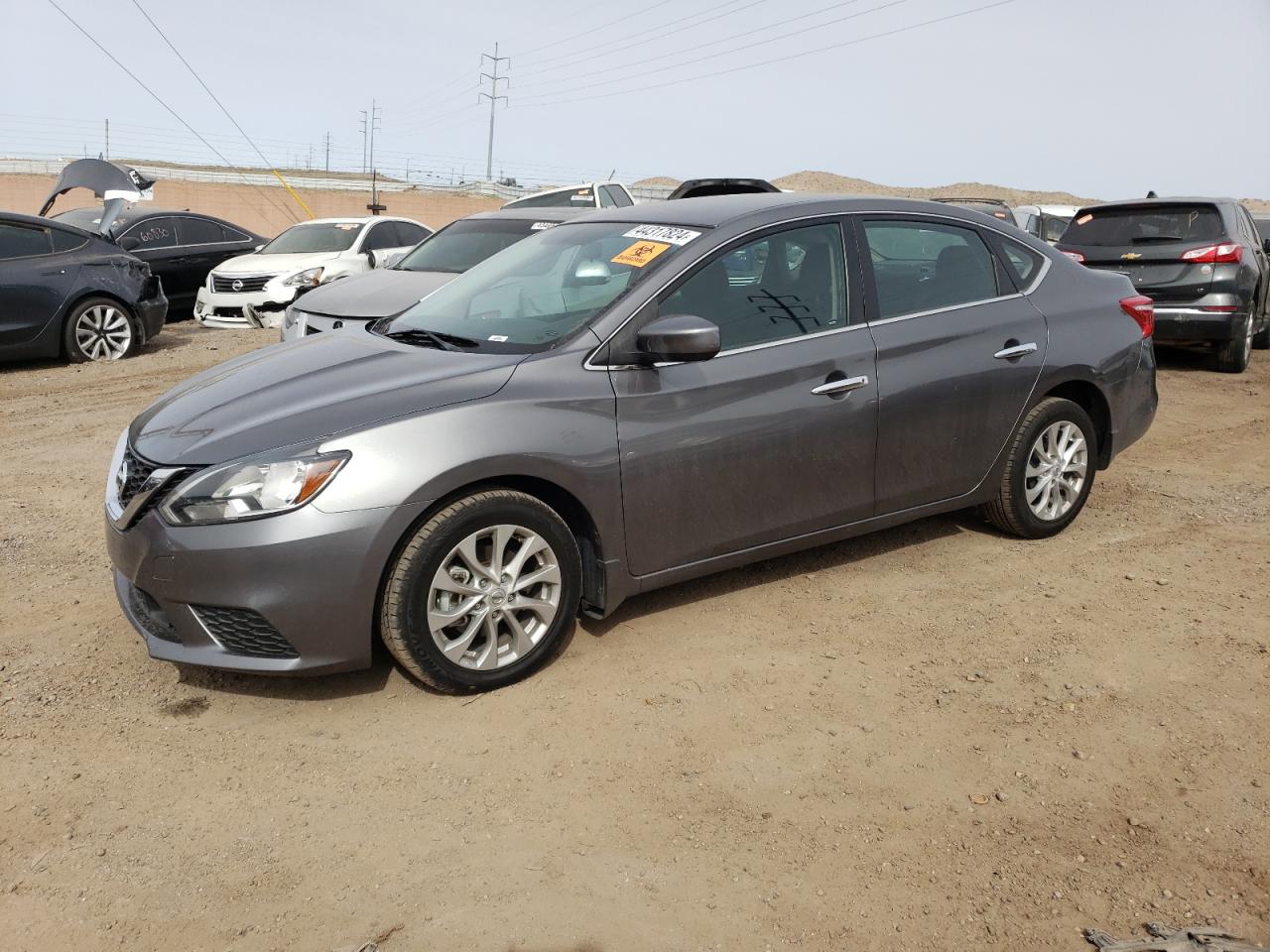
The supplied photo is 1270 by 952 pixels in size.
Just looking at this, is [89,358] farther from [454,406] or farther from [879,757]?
[879,757]

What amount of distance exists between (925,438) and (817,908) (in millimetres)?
2476

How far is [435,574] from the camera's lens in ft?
11.7

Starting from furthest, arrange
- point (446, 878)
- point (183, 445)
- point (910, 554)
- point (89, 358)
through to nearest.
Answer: point (89, 358), point (910, 554), point (183, 445), point (446, 878)

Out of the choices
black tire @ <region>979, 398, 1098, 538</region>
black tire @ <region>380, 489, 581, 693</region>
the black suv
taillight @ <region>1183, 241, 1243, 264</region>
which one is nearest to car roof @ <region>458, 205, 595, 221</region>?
the black suv

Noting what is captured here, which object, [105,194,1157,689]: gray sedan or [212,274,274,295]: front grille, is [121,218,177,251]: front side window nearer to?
[212,274,274,295]: front grille

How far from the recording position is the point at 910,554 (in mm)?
5199

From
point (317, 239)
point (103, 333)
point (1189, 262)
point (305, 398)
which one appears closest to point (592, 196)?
point (317, 239)

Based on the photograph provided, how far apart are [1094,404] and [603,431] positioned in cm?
283

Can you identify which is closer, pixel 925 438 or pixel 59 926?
pixel 59 926

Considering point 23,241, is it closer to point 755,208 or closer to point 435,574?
point 755,208

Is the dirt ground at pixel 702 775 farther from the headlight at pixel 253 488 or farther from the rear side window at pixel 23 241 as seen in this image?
the rear side window at pixel 23 241

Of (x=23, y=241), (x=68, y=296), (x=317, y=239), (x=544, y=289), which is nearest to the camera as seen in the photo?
(x=544, y=289)

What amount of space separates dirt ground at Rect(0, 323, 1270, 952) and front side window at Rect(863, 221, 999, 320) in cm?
121

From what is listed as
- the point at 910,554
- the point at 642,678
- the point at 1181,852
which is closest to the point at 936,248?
the point at 910,554
